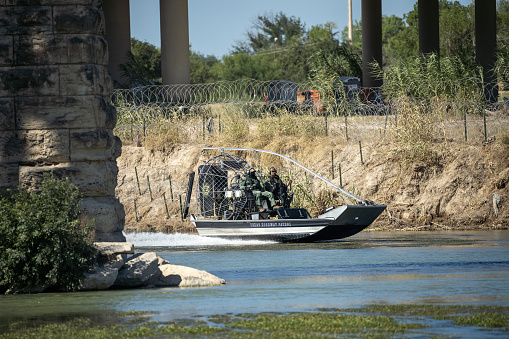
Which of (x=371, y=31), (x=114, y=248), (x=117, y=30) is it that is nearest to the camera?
(x=114, y=248)

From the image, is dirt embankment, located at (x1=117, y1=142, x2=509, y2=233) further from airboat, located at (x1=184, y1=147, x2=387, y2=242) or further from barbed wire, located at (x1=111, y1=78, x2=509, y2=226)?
airboat, located at (x1=184, y1=147, x2=387, y2=242)

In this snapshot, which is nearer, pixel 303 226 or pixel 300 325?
pixel 300 325

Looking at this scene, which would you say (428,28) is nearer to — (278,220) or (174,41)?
(174,41)

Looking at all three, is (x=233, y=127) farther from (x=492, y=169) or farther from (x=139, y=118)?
(x=492, y=169)

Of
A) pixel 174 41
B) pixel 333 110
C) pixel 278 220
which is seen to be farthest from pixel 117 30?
pixel 278 220

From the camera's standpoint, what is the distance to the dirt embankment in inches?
1093

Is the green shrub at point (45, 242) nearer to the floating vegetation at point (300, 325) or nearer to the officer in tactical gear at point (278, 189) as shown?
the floating vegetation at point (300, 325)

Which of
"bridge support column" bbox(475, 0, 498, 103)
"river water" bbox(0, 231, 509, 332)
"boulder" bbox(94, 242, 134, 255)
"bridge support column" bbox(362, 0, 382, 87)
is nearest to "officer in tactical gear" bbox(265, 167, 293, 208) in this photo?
"river water" bbox(0, 231, 509, 332)

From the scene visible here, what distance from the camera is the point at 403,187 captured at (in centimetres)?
2945

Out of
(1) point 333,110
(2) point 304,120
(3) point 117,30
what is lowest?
(2) point 304,120

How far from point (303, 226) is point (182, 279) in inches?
346

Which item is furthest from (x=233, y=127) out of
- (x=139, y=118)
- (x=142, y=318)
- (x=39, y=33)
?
(x=142, y=318)

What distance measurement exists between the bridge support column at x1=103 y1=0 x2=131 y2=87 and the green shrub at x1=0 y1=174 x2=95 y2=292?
26.6 meters

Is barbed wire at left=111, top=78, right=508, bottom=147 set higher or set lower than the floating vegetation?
higher
